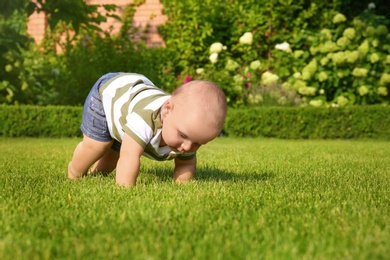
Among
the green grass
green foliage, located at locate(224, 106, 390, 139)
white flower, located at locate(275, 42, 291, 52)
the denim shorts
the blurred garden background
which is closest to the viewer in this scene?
the green grass

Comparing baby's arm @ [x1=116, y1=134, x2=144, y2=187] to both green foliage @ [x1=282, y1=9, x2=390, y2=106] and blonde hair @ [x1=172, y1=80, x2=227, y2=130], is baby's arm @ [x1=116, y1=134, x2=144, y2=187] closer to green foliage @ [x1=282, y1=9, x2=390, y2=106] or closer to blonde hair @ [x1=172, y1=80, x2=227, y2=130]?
blonde hair @ [x1=172, y1=80, x2=227, y2=130]

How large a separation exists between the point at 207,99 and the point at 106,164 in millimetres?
1611

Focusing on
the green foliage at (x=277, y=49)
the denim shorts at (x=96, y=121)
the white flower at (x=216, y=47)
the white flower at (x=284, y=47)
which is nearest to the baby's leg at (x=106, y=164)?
the denim shorts at (x=96, y=121)

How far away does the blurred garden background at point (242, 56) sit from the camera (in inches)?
414

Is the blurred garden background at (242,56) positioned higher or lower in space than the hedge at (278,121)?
higher

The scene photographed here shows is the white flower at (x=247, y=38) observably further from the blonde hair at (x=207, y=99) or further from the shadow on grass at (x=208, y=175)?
the blonde hair at (x=207, y=99)

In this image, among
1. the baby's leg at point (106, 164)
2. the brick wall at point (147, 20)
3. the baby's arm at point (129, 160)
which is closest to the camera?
the baby's arm at point (129, 160)

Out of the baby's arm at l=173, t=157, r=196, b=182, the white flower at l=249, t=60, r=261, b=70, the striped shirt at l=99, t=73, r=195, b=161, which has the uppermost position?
the striped shirt at l=99, t=73, r=195, b=161

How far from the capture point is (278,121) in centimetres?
926

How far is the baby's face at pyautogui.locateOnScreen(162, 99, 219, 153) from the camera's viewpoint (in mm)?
3047

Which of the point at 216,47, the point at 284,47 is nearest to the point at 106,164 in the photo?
the point at 216,47

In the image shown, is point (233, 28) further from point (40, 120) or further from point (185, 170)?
point (185, 170)

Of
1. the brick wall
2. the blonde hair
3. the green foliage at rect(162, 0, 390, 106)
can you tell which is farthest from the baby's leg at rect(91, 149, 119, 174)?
the brick wall

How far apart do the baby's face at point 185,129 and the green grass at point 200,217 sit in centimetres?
28
